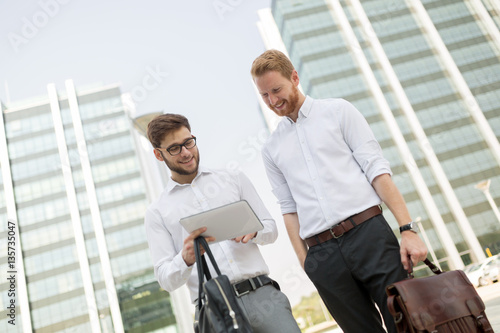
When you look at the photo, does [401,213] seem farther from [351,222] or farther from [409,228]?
[351,222]

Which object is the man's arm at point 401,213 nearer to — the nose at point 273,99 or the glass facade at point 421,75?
the nose at point 273,99

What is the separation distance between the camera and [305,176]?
5.52ft

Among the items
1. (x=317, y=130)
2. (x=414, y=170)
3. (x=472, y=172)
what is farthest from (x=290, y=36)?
(x=317, y=130)

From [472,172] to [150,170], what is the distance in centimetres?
2720

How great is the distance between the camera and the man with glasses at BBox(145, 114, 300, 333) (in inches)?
61.0

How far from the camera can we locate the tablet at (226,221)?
1.37 metres

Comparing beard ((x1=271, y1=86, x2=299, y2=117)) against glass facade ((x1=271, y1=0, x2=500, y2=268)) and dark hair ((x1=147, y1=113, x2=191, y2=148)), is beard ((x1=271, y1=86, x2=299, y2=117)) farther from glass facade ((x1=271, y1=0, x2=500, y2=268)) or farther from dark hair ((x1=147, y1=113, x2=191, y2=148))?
glass facade ((x1=271, y1=0, x2=500, y2=268))

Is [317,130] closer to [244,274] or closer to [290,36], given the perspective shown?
[244,274]

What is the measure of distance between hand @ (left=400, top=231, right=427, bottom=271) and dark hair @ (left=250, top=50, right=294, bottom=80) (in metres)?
0.74

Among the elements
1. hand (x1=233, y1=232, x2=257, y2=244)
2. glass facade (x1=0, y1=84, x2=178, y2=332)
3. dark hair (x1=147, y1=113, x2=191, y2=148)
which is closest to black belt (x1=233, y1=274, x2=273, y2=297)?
hand (x1=233, y1=232, x2=257, y2=244)

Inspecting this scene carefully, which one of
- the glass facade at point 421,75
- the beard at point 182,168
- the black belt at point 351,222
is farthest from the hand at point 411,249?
the glass facade at point 421,75

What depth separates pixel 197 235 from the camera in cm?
146

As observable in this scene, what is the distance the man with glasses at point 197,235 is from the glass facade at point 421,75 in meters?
32.6

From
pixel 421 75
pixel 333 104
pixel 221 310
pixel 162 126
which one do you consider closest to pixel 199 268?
pixel 221 310
